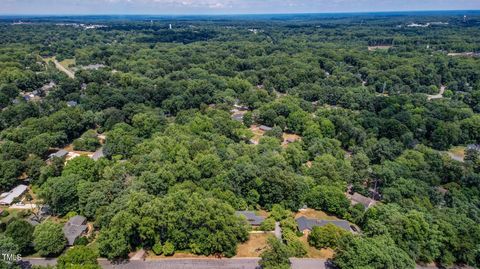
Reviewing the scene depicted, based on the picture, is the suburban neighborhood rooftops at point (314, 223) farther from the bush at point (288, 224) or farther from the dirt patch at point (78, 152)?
the dirt patch at point (78, 152)

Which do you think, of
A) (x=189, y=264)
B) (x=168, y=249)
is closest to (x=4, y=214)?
(x=168, y=249)

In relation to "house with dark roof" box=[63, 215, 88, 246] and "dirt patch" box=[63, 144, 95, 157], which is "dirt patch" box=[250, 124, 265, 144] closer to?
"dirt patch" box=[63, 144, 95, 157]

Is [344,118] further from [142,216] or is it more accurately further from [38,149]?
[38,149]

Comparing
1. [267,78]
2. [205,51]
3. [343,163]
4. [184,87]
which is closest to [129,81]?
[184,87]

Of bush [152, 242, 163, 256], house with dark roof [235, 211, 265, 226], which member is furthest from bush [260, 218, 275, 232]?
bush [152, 242, 163, 256]

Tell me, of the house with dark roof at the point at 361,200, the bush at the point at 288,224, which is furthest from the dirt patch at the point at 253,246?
the house with dark roof at the point at 361,200

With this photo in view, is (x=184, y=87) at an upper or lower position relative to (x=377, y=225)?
upper

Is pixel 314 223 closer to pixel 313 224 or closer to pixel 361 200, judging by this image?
pixel 313 224
